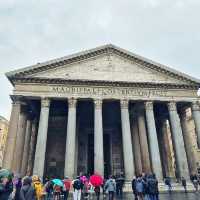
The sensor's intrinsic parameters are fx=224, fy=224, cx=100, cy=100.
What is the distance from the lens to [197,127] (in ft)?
61.9

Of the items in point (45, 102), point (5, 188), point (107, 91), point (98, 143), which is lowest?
point (5, 188)

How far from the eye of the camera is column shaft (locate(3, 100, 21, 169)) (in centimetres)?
1573

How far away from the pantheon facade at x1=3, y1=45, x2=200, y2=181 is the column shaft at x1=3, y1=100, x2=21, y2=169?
0.07 meters

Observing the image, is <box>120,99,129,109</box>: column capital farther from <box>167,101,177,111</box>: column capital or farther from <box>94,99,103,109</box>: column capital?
<box>167,101,177,111</box>: column capital

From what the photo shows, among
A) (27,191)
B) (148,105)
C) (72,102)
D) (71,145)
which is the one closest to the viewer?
(27,191)

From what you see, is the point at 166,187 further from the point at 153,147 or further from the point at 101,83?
the point at 101,83

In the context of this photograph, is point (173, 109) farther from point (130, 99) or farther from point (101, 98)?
point (101, 98)

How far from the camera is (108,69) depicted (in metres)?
19.5

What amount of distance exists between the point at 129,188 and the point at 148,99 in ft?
24.3

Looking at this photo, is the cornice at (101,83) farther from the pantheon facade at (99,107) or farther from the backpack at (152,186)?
the backpack at (152,186)

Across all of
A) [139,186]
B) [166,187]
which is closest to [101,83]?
[166,187]

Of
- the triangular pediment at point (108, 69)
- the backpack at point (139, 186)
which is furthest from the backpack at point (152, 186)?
the triangular pediment at point (108, 69)

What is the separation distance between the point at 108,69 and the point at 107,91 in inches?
81.3

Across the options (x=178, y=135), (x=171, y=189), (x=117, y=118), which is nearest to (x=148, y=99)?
(x=178, y=135)
